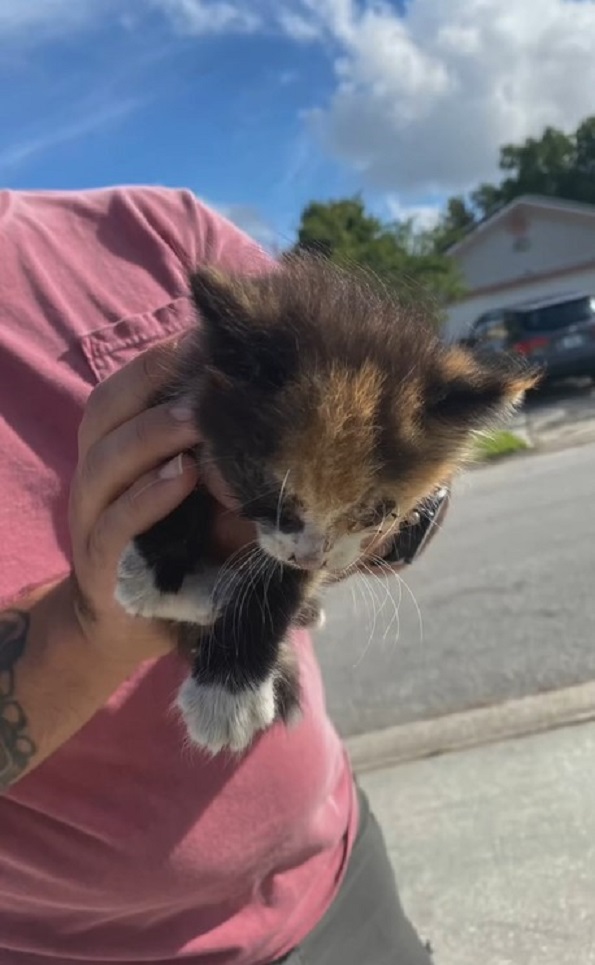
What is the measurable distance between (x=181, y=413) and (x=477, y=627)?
449cm

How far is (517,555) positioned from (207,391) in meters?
5.65

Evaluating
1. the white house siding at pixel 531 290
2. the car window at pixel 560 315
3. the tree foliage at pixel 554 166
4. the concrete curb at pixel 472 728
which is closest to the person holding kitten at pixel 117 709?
the concrete curb at pixel 472 728

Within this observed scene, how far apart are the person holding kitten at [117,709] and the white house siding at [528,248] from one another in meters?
35.6

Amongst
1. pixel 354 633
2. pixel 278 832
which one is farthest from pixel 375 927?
pixel 354 633

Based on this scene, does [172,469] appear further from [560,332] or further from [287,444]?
[560,332]

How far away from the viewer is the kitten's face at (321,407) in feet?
4.07

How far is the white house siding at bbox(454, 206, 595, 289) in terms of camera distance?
36.5 m

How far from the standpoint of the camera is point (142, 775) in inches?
58.2

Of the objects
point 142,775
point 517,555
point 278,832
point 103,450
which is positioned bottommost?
point 517,555

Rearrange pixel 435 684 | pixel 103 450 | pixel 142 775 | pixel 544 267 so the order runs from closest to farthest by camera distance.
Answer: pixel 103 450 < pixel 142 775 < pixel 435 684 < pixel 544 267

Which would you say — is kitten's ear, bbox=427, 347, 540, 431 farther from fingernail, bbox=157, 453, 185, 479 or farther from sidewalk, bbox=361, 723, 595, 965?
sidewalk, bbox=361, 723, 595, 965

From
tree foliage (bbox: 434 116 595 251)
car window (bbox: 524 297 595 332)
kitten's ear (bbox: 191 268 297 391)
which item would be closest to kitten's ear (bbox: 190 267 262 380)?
kitten's ear (bbox: 191 268 297 391)

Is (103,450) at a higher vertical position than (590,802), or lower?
higher

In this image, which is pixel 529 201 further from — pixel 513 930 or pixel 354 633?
pixel 513 930
